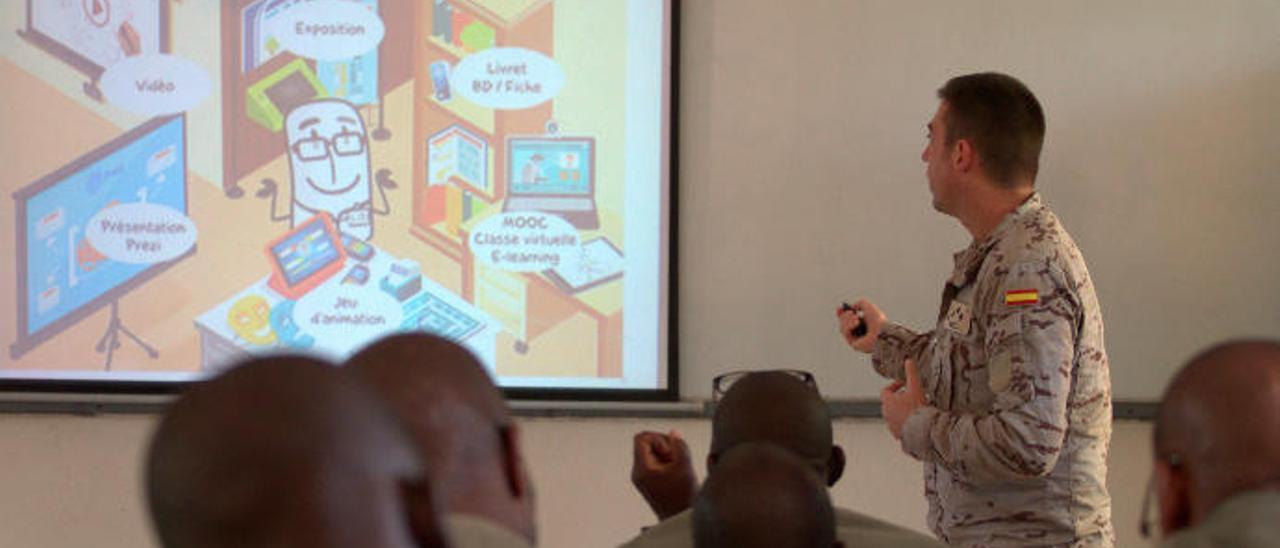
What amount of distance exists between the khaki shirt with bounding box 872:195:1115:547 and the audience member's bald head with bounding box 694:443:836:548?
85cm

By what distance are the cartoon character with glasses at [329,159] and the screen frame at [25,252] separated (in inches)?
11.7

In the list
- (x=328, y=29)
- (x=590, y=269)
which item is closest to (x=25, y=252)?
(x=328, y=29)

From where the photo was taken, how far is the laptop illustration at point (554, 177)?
4.17 m

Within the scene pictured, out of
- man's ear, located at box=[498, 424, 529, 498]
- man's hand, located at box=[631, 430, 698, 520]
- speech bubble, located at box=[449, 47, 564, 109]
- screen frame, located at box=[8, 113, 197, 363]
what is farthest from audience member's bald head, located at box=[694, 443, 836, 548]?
screen frame, located at box=[8, 113, 197, 363]

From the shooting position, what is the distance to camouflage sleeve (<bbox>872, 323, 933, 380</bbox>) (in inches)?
118

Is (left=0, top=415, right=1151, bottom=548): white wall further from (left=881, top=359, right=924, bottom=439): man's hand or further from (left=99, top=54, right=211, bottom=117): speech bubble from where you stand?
(left=881, top=359, right=924, bottom=439): man's hand

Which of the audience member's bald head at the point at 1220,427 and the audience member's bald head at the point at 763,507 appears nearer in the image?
the audience member's bald head at the point at 1220,427

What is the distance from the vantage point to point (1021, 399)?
251cm

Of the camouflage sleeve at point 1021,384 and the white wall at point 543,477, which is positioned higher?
the camouflage sleeve at point 1021,384

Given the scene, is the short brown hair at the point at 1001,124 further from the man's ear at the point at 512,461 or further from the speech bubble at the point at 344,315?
the speech bubble at the point at 344,315

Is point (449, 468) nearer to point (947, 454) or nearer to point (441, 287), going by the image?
point (947, 454)

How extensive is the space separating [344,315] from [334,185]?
1.19 feet

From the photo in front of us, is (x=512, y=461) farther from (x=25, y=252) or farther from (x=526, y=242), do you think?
(x=25, y=252)

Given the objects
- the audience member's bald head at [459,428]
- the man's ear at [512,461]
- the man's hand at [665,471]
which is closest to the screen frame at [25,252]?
the man's hand at [665,471]
